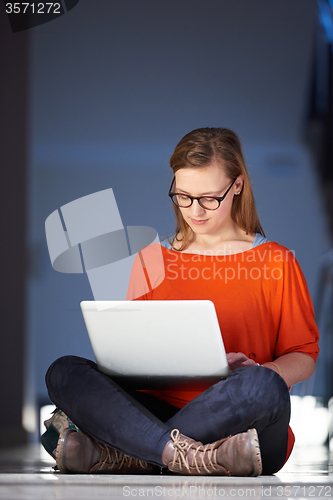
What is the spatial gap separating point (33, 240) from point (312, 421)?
1.76 meters

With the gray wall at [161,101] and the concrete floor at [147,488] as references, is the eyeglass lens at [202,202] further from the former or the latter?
the gray wall at [161,101]

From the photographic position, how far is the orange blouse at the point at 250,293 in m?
1.55

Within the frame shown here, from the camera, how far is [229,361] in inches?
51.1

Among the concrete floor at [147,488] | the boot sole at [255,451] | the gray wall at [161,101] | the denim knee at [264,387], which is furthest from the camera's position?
the gray wall at [161,101]

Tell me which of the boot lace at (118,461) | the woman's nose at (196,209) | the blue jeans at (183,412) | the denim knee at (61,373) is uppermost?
the woman's nose at (196,209)

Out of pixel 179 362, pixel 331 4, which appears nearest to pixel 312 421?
pixel 179 362

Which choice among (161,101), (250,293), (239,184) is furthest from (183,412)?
(161,101)

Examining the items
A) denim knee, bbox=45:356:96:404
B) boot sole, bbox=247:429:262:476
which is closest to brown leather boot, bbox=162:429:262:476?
boot sole, bbox=247:429:262:476

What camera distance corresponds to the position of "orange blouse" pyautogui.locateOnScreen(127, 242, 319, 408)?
5.09 ft

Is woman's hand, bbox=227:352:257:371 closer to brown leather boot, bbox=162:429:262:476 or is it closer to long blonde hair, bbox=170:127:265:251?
brown leather boot, bbox=162:429:262:476

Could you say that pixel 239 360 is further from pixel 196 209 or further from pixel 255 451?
pixel 196 209

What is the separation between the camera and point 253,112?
10.1ft

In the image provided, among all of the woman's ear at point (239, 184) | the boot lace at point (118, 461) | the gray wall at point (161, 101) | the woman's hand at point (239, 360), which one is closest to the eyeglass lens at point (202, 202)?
the woman's ear at point (239, 184)

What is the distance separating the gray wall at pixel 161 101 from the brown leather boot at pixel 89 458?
6.01 feet
